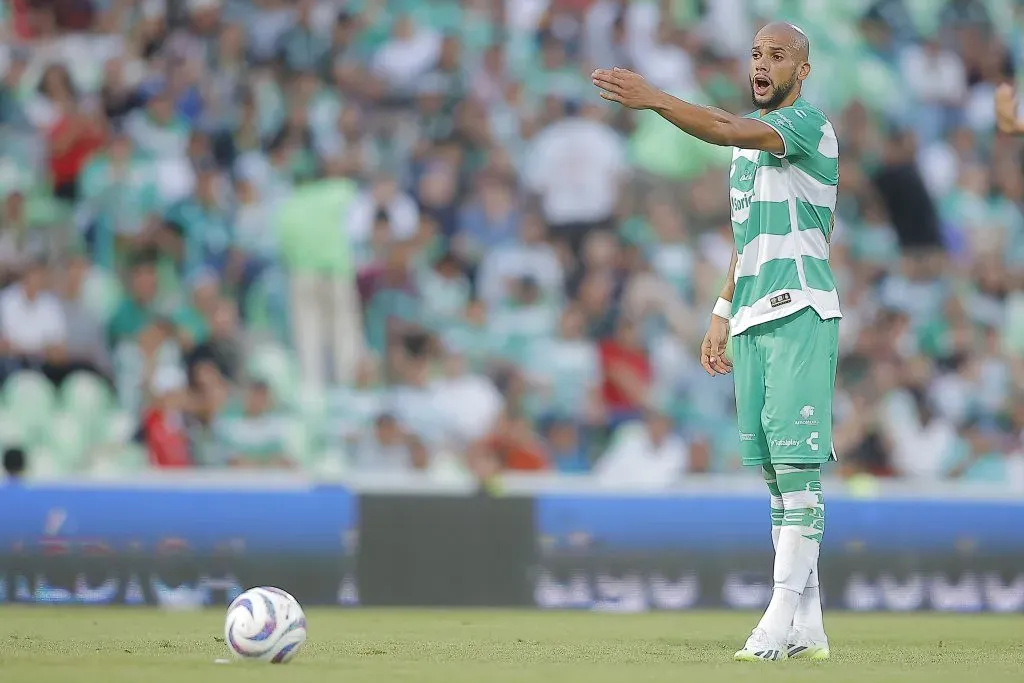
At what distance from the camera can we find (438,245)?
15312 mm

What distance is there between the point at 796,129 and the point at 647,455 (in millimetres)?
7013

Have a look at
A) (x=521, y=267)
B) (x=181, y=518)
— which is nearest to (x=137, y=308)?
(x=521, y=267)

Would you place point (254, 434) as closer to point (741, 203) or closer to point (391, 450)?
point (391, 450)

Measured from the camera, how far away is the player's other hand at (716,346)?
793 centimetres

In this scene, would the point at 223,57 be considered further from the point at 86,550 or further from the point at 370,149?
the point at 86,550

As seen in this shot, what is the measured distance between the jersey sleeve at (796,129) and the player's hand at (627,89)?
2.27ft

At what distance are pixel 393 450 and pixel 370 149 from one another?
3.60 metres

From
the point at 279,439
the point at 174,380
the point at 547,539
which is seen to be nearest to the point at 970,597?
the point at 547,539

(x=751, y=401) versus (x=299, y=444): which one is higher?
(x=751, y=401)

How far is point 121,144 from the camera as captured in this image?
48.5ft

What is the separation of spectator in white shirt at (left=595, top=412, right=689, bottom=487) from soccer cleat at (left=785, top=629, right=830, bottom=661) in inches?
246

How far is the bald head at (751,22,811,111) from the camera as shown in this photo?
288 inches

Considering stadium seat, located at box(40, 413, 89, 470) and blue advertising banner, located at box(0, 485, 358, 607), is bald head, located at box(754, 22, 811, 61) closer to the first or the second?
blue advertising banner, located at box(0, 485, 358, 607)

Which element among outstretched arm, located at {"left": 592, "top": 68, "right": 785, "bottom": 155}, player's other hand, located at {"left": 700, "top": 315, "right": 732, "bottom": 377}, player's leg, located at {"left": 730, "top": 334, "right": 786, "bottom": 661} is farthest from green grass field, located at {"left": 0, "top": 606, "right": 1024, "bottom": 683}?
outstretched arm, located at {"left": 592, "top": 68, "right": 785, "bottom": 155}
